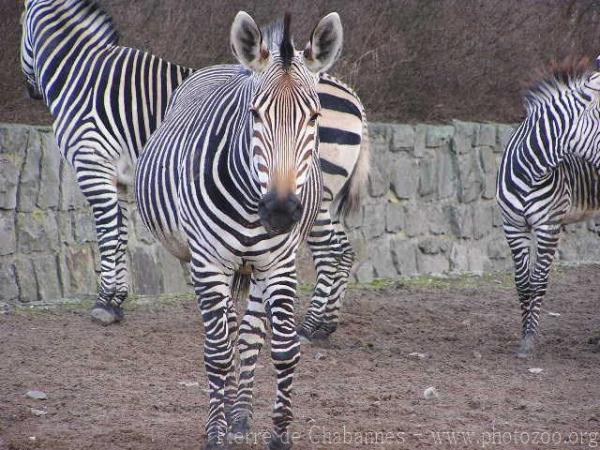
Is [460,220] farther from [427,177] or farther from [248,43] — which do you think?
[248,43]

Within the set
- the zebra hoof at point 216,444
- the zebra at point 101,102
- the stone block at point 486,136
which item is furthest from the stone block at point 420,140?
the zebra hoof at point 216,444

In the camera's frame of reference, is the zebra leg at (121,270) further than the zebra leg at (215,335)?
Yes

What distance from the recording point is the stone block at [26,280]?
866cm

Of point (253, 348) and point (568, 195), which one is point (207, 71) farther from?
point (568, 195)

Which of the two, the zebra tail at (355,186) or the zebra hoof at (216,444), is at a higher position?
the zebra tail at (355,186)

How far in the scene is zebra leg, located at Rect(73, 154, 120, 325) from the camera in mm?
7902

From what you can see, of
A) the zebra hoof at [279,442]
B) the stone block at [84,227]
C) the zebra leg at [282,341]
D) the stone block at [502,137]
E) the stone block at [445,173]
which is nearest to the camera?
the zebra leg at [282,341]

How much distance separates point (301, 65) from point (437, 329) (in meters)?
4.50

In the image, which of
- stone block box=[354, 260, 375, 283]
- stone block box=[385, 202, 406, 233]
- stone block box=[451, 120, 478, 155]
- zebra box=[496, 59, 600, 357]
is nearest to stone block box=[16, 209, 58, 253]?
stone block box=[354, 260, 375, 283]

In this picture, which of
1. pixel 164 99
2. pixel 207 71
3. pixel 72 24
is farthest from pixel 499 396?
pixel 72 24

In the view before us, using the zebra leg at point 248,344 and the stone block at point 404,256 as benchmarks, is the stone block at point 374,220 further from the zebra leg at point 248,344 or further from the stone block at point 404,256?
the zebra leg at point 248,344

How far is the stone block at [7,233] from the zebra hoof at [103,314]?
110cm

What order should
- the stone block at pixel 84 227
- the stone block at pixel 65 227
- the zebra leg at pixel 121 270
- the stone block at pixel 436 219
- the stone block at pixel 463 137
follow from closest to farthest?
the zebra leg at pixel 121 270 < the stone block at pixel 65 227 < the stone block at pixel 84 227 < the stone block at pixel 436 219 < the stone block at pixel 463 137

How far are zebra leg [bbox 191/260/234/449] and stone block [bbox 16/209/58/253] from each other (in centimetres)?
424
